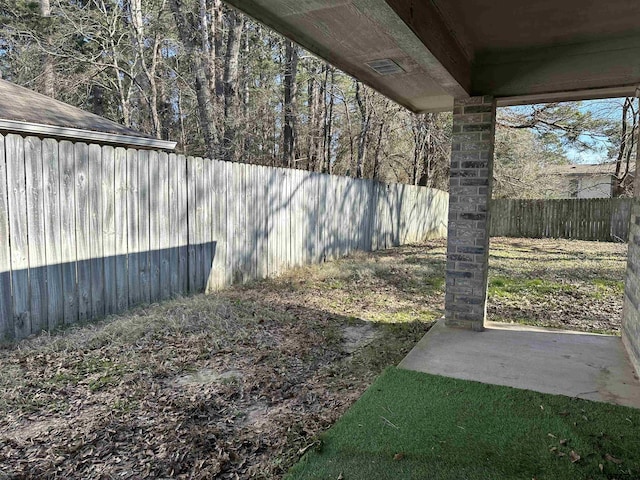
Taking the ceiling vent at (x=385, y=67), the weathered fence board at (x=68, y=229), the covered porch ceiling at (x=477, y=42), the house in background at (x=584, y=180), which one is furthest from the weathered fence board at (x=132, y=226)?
the house in background at (x=584, y=180)

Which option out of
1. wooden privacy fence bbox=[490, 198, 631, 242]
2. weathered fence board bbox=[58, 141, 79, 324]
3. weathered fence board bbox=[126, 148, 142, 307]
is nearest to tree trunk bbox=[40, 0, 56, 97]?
weathered fence board bbox=[126, 148, 142, 307]

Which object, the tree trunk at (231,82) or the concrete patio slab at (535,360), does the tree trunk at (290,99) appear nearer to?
the tree trunk at (231,82)

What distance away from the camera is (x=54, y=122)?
203 inches

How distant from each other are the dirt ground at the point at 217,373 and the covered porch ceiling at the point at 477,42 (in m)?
2.34

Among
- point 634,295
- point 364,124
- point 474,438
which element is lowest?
point 474,438

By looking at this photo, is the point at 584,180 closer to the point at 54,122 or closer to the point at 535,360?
the point at 535,360

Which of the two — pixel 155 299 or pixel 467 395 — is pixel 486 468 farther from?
pixel 155 299

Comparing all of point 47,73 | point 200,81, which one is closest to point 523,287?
point 200,81

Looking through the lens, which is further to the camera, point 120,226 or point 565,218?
point 565,218

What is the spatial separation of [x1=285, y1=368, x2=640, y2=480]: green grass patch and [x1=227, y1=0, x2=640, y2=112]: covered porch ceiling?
7.08ft

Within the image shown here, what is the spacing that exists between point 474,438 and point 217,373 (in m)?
1.97

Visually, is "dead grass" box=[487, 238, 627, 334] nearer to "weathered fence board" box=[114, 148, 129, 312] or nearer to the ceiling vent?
the ceiling vent

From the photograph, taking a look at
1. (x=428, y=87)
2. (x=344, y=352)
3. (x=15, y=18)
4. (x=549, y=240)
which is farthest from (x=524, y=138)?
(x=15, y=18)

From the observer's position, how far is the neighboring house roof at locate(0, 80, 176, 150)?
4691 millimetres
